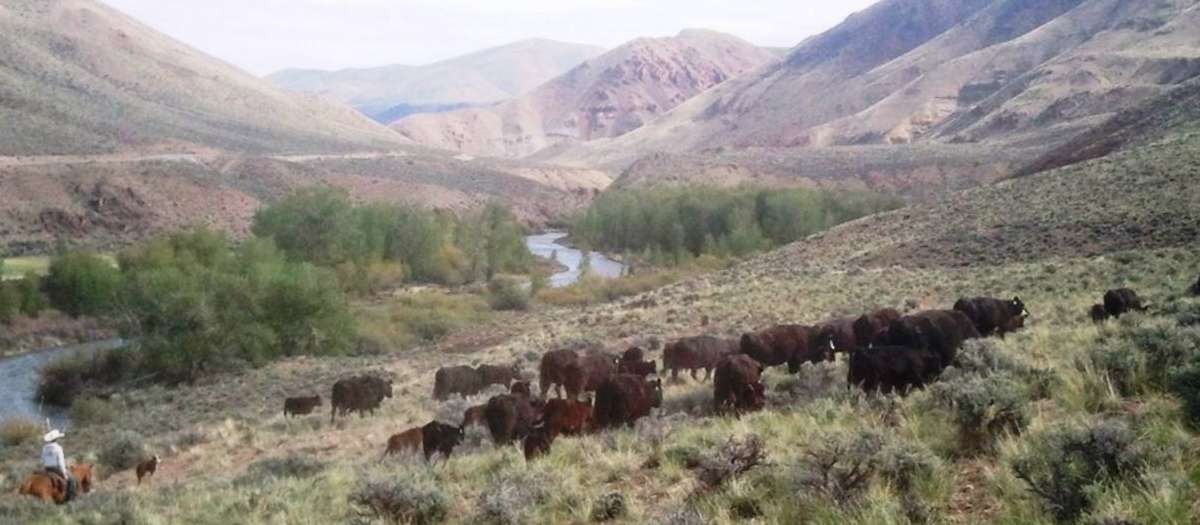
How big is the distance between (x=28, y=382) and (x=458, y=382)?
82.2 feet

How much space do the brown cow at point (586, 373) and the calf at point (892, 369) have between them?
7.23 m

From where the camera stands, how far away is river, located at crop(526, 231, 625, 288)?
65750mm

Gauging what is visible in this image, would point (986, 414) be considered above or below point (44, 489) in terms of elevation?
above

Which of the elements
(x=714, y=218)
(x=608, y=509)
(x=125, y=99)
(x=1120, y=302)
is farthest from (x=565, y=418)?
(x=125, y=99)

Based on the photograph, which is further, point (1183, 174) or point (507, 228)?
point (507, 228)

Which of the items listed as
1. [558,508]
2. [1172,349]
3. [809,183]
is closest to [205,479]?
[558,508]

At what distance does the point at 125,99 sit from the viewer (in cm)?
10775

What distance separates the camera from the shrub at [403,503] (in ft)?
26.0

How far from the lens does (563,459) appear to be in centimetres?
952

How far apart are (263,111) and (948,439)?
137 meters

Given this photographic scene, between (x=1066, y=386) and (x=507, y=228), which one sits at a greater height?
(x=1066, y=386)

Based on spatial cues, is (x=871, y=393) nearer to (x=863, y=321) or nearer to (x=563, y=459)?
(x=563, y=459)

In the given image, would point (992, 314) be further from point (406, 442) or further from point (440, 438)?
point (406, 442)

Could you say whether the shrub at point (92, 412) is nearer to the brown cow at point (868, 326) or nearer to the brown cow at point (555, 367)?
the brown cow at point (555, 367)
